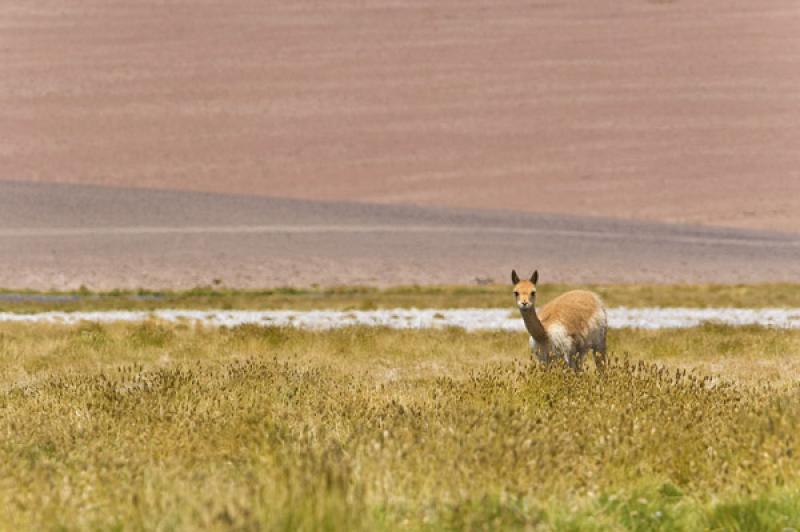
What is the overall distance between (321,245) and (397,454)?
49549 mm

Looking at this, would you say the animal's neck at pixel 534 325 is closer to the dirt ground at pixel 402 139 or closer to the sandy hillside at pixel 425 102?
the dirt ground at pixel 402 139

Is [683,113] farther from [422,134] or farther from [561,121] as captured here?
[422,134]

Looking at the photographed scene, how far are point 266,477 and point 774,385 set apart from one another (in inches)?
308

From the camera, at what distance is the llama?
563 inches

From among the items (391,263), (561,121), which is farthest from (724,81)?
(391,263)

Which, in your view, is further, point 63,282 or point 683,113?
point 683,113

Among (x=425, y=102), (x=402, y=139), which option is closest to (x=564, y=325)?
(x=402, y=139)

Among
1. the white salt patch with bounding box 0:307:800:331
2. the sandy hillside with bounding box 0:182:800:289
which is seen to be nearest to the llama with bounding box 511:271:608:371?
the white salt patch with bounding box 0:307:800:331

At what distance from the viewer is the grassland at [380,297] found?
3753 centimetres

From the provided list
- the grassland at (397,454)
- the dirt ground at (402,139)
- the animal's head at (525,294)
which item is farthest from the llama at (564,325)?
the dirt ground at (402,139)

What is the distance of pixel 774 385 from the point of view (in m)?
13.6

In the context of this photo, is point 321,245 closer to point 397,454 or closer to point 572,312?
point 572,312

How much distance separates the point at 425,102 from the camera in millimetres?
77938

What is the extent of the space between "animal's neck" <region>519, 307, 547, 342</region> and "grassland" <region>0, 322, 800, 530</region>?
3.64 ft
